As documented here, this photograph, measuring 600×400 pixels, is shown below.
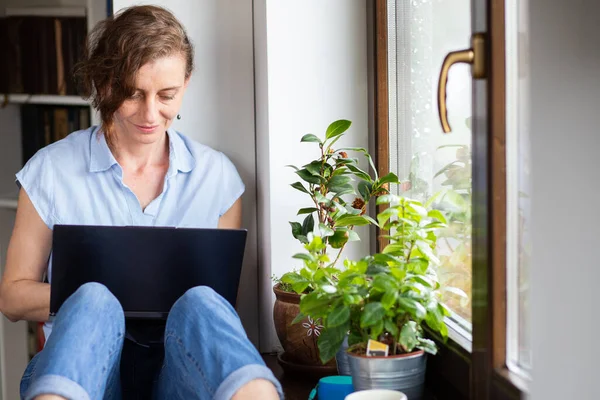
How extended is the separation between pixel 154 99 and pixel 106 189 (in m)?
0.26

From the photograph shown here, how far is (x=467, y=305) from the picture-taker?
1.48 metres

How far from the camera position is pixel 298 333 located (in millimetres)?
1853

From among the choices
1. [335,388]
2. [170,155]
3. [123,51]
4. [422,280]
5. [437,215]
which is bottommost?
[335,388]

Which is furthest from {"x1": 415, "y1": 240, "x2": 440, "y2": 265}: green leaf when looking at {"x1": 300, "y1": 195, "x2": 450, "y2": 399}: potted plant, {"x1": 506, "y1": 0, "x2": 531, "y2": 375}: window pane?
{"x1": 506, "y1": 0, "x2": 531, "y2": 375}: window pane

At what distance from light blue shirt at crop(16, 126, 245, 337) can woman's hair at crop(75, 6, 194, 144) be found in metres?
0.08

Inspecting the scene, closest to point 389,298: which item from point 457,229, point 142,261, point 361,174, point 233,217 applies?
point 457,229

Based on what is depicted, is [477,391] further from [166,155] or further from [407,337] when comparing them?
[166,155]

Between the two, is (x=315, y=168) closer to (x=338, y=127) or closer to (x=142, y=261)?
(x=338, y=127)

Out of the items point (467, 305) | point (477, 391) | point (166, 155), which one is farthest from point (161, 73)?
point (477, 391)

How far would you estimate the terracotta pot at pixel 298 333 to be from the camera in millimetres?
1846

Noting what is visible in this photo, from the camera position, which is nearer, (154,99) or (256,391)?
(256,391)

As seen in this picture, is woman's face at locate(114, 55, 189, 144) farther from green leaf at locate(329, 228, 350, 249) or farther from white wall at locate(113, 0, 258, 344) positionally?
green leaf at locate(329, 228, 350, 249)

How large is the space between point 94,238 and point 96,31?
2.03 feet

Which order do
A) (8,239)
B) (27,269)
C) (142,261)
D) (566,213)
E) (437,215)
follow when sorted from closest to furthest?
(566,213) < (437,215) < (142,261) < (27,269) < (8,239)
